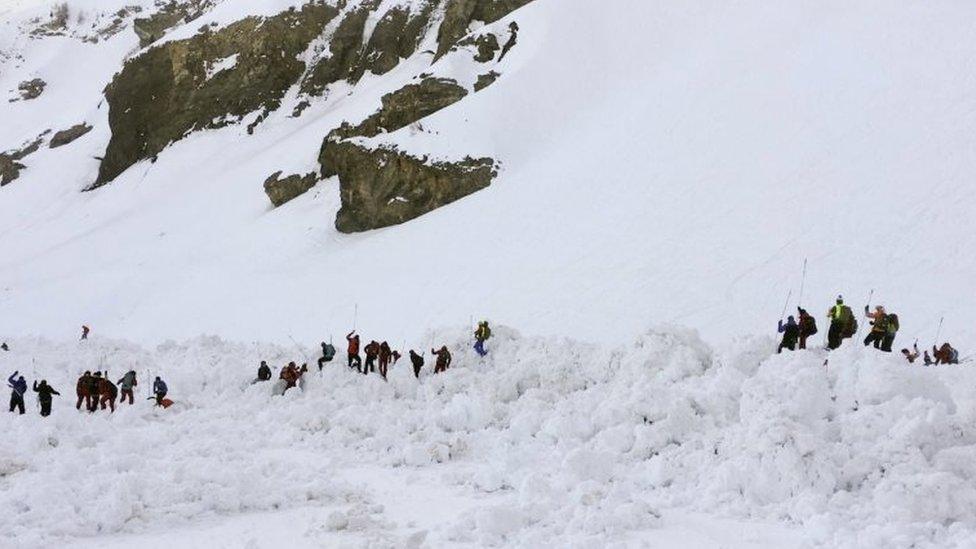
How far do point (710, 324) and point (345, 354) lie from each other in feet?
31.3

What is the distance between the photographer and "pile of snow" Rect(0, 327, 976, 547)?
7.20m

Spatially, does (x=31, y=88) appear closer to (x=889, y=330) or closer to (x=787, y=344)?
(x=787, y=344)

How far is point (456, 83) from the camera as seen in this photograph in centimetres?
3984

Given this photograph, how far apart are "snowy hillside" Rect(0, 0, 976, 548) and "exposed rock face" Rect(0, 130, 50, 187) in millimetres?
1469

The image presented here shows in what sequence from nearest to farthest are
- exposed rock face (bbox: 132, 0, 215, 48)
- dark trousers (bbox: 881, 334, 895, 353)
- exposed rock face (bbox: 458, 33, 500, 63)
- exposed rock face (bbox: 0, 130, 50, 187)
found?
dark trousers (bbox: 881, 334, 895, 353), exposed rock face (bbox: 458, 33, 500, 63), exposed rock face (bbox: 0, 130, 50, 187), exposed rock face (bbox: 132, 0, 215, 48)

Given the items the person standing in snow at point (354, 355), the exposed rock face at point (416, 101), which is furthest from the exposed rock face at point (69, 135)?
the person standing in snow at point (354, 355)

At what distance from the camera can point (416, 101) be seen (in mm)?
39375

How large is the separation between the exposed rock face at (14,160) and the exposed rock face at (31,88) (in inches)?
614

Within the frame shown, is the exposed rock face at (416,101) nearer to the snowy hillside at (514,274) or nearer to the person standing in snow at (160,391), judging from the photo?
the snowy hillside at (514,274)

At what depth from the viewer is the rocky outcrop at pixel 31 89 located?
276 feet

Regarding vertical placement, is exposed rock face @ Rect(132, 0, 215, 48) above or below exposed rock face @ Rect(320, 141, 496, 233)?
above

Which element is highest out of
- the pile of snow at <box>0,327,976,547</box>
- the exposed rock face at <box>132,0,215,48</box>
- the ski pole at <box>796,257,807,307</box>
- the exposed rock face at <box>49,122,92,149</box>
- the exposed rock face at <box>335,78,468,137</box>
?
Answer: the exposed rock face at <box>132,0,215,48</box>

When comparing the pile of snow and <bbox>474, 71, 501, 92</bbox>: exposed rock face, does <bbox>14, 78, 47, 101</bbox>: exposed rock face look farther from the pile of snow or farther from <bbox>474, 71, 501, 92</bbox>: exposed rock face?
the pile of snow

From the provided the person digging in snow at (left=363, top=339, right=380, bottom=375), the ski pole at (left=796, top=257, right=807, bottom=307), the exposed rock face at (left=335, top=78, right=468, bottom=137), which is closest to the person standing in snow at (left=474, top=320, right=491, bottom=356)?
the person digging in snow at (left=363, top=339, right=380, bottom=375)
